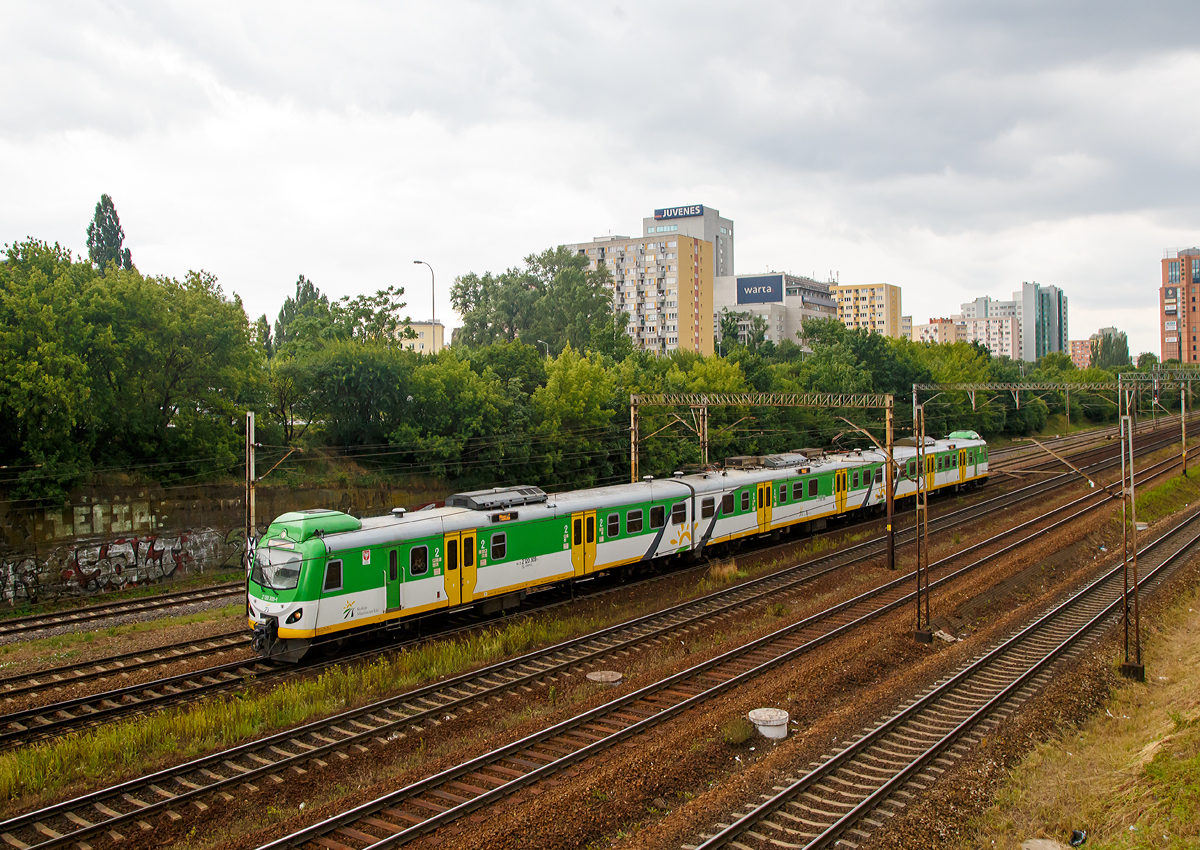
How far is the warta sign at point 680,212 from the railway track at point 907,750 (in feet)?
400

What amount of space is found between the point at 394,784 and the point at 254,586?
7.64m

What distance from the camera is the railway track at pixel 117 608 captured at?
2144 cm

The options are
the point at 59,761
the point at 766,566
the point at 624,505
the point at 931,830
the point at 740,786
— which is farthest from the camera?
the point at 766,566

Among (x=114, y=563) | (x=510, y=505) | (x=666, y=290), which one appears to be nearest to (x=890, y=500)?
(x=510, y=505)

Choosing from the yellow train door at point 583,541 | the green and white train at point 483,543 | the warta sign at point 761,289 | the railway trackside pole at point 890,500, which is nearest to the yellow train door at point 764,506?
the green and white train at point 483,543

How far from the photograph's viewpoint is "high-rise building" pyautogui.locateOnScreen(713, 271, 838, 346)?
442 ft

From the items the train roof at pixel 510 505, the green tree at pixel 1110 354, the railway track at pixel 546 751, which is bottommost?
the railway track at pixel 546 751

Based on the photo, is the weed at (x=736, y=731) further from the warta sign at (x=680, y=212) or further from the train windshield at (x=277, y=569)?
the warta sign at (x=680, y=212)

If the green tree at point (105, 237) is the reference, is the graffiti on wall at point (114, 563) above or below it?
below

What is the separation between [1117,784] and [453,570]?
1340 cm

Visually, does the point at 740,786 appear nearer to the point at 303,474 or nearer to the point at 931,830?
the point at 931,830

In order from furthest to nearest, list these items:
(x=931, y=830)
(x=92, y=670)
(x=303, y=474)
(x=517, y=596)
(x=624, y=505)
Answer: (x=303, y=474) < (x=624, y=505) < (x=517, y=596) < (x=92, y=670) < (x=931, y=830)

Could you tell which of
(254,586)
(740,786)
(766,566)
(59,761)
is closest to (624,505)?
(766,566)

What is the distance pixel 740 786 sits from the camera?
1134 cm
